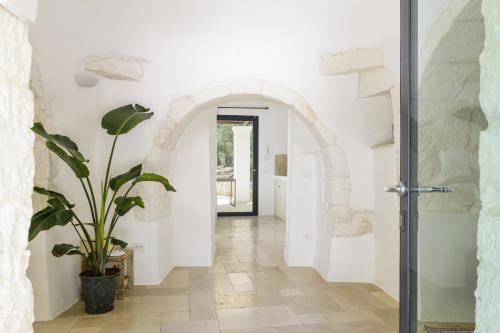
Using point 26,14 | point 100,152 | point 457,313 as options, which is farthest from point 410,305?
point 100,152

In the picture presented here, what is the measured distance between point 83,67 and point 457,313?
3176 millimetres

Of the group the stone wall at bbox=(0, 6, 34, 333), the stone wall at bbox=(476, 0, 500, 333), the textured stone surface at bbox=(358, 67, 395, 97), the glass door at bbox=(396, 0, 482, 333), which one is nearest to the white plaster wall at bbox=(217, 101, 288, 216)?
the textured stone surface at bbox=(358, 67, 395, 97)

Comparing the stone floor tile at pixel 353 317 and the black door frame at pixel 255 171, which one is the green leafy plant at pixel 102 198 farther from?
the black door frame at pixel 255 171

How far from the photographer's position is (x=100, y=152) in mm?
3605

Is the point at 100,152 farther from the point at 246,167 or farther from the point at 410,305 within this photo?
the point at 246,167

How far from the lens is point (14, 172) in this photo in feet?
3.72

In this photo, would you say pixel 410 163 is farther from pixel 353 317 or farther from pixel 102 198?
pixel 102 198

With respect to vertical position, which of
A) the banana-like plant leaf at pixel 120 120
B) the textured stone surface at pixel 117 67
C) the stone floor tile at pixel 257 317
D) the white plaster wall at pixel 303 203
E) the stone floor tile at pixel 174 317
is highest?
the textured stone surface at pixel 117 67

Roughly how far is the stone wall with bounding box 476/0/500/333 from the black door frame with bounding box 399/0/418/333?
53cm

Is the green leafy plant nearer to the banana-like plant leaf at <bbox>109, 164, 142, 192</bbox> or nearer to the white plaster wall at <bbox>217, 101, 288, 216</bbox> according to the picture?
the banana-like plant leaf at <bbox>109, 164, 142, 192</bbox>

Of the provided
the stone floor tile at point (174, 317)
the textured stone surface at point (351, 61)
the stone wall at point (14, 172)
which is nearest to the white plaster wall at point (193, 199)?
the stone floor tile at point (174, 317)

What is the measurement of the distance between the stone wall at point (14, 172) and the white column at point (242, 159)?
775cm

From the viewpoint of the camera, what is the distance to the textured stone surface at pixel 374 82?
3434mm

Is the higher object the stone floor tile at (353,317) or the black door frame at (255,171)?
the black door frame at (255,171)
